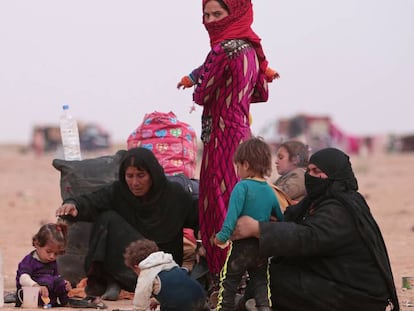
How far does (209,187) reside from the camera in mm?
8039

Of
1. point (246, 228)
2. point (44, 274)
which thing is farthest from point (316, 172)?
point (44, 274)

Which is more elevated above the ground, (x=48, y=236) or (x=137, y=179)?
(x=137, y=179)

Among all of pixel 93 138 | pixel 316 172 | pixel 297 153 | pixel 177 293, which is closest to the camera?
pixel 177 293

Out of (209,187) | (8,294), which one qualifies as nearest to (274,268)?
(209,187)

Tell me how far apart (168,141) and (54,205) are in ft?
33.5

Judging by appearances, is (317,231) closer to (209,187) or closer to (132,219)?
(209,187)

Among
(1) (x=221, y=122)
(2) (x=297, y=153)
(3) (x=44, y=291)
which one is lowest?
(3) (x=44, y=291)

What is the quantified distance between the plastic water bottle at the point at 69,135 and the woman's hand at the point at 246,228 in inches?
117

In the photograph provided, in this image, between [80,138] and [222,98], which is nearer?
[222,98]

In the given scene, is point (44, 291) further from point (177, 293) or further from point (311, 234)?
point (311, 234)

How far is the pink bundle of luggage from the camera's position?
9742 millimetres

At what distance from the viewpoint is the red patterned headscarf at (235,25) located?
8016 mm

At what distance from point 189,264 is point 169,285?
168 cm

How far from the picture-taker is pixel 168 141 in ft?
32.0
